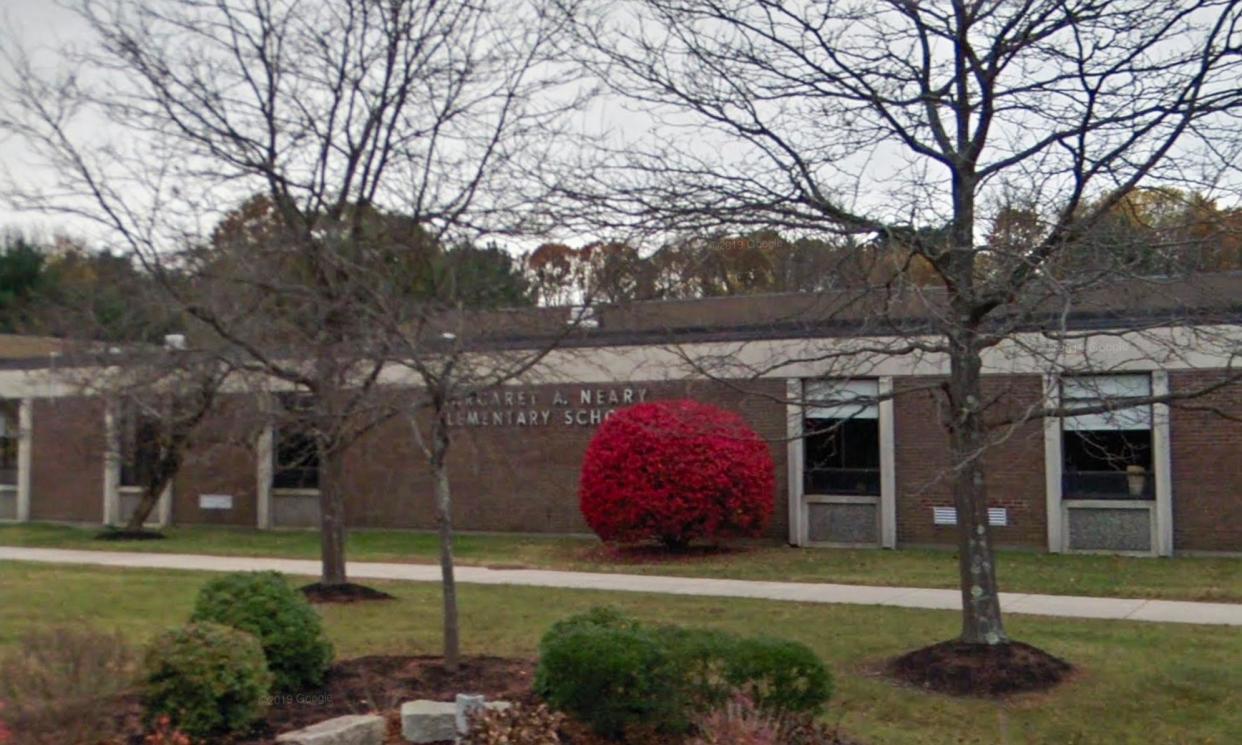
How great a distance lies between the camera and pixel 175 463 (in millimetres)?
28484

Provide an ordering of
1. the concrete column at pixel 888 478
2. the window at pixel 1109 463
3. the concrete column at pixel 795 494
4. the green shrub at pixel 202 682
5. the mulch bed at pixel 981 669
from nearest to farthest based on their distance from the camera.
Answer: the green shrub at pixel 202 682
the mulch bed at pixel 981 669
the window at pixel 1109 463
the concrete column at pixel 888 478
the concrete column at pixel 795 494

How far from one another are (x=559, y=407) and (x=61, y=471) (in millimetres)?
14264

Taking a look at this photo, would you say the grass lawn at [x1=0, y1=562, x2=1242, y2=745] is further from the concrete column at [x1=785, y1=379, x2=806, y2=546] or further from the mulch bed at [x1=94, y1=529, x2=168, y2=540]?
the concrete column at [x1=785, y1=379, x2=806, y2=546]

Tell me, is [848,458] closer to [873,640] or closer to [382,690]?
[873,640]

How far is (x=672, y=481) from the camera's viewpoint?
21.7 m

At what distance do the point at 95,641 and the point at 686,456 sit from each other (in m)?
14.8

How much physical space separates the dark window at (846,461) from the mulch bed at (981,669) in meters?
12.1

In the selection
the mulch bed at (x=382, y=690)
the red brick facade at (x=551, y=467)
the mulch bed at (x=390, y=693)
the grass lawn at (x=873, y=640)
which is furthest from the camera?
the red brick facade at (x=551, y=467)

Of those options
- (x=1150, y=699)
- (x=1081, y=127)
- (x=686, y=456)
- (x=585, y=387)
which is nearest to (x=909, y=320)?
(x=1081, y=127)

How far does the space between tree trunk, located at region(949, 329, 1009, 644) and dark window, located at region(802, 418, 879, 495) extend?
11.9 metres

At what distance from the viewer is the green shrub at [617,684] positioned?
28.1 ft

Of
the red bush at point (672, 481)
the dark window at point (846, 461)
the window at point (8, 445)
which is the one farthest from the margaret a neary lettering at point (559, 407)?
the window at point (8, 445)

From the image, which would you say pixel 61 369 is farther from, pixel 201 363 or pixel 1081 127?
pixel 1081 127

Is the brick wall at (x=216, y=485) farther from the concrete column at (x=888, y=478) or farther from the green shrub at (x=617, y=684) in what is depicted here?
the green shrub at (x=617, y=684)
